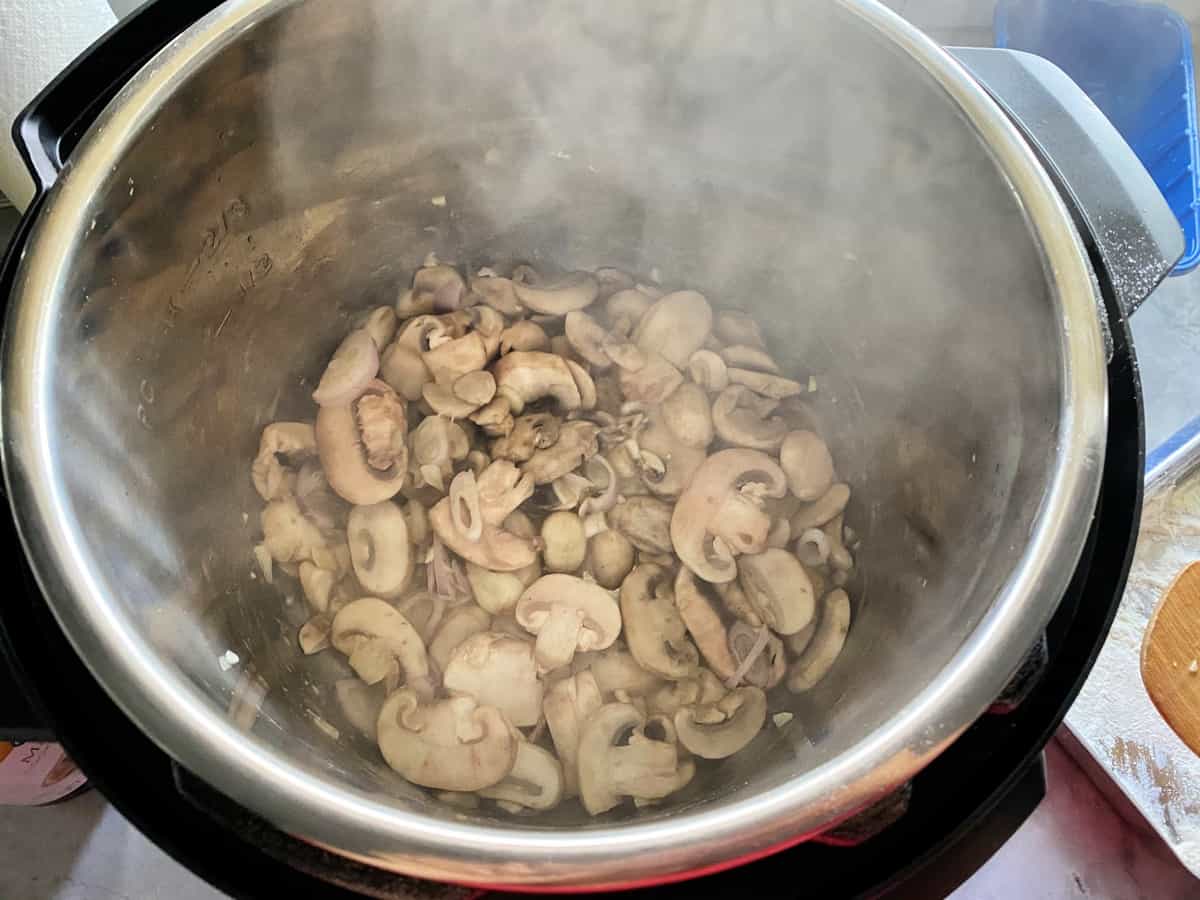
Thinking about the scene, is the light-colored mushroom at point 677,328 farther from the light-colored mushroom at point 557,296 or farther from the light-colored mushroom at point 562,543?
the light-colored mushroom at point 562,543

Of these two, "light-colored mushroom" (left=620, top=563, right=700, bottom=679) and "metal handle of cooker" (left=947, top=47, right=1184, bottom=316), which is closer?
"metal handle of cooker" (left=947, top=47, right=1184, bottom=316)

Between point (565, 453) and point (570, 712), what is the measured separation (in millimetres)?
250

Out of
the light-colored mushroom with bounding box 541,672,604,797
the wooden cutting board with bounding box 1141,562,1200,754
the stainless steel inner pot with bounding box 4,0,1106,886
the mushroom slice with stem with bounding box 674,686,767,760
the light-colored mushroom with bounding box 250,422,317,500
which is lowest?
the wooden cutting board with bounding box 1141,562,1200,754

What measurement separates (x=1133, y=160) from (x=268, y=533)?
810 millimetres

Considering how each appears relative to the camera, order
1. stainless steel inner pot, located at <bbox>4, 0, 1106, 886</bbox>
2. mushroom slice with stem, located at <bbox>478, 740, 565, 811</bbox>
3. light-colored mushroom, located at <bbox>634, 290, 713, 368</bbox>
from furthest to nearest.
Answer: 1. light-colored mushroom, located at <bbox>634, 290, 713, 368</bbox>
2. mushroom slice with stem, located at <bbox>478, 740, 565, 811</bbox>
3. stainless steel inner pot, located at <bbox>4, 0, 1106, 886</bbox>

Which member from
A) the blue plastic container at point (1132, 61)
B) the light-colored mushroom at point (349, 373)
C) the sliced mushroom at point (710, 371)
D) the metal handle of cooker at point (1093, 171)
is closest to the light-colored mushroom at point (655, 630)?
the sliced mushroom at point (710, 371)

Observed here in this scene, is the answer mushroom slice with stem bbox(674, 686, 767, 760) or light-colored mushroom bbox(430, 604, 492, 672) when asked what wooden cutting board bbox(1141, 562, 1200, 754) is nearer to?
mushroom slice with stem bbox(674, 686, 767, 760)

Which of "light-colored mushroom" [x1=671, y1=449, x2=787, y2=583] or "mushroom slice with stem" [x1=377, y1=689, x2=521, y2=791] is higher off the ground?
"light-colored mushroom" [x1=671, y1=449, x2=787, y2=583]

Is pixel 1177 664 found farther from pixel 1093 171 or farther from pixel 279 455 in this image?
pixel 279 455

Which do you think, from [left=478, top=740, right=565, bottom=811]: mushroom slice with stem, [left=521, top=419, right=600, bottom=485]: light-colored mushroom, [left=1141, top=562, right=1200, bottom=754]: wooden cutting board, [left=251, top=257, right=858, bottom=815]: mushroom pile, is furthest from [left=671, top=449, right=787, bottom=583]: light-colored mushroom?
[left=1141, top=562, right=1200, bottom=754]: wooden cutting board

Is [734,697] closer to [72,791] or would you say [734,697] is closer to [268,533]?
[268,533]

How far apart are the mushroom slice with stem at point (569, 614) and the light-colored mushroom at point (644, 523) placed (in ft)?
0.24

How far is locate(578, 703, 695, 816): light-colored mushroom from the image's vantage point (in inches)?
28.0

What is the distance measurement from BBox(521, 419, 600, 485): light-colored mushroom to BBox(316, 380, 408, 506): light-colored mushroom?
0.41 ft
